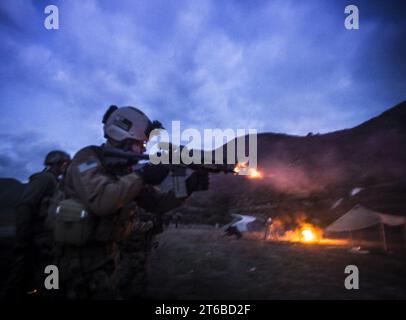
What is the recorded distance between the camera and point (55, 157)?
16.5ft

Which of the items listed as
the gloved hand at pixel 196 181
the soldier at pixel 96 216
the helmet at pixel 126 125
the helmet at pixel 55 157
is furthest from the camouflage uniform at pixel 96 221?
the helmet at pixel 55 157

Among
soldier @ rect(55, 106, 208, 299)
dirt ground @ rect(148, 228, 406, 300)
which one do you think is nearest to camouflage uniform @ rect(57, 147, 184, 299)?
soldier @ rect(55, 106, 208, 299)

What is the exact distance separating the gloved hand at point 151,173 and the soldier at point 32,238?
8.04 feet

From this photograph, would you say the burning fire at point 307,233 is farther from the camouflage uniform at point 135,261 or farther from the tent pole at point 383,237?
the camouflage uniform at point 135,261

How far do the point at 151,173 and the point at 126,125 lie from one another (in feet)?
2.40

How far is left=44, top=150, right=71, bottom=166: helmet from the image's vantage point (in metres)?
4.96

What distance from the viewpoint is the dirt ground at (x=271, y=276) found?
620 centimetres

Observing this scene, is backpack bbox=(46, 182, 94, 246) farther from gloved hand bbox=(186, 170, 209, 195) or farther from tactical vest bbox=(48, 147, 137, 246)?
gloved hand bbox=(186, 170, 209, 195)

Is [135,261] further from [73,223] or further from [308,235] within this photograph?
[308,235]

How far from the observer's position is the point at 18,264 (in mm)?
4242

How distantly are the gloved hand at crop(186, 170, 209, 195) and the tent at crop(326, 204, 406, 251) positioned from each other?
537 inches

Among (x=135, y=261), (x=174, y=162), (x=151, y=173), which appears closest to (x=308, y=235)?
(x=135, y=261)

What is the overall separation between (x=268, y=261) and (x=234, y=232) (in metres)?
10.2

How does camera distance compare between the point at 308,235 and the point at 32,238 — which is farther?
the point at 308,235
